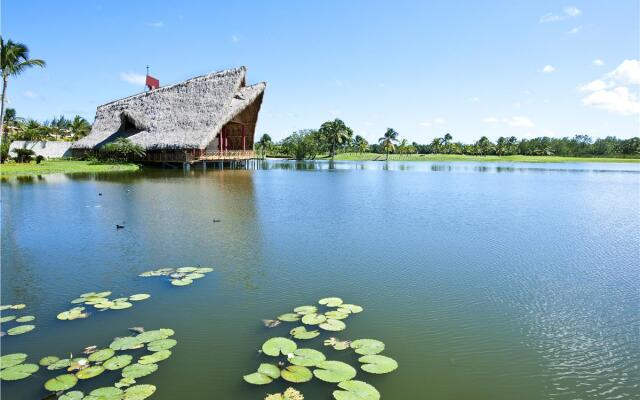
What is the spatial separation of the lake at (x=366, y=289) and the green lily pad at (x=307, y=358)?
276mm

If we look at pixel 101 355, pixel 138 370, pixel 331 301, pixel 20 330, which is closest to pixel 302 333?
pixel 331 301

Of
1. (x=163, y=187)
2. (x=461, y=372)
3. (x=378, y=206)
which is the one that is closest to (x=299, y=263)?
(x=461, y=372)

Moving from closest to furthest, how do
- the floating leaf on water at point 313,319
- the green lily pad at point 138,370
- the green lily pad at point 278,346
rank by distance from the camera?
the green lily pad at point 138,370
the green lily pad at point 278,346
the floating leaf on water at point 313,319

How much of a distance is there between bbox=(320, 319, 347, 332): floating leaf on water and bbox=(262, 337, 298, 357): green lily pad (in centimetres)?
78

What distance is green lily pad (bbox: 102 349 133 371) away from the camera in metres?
5.49

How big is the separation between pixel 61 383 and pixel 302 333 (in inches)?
128

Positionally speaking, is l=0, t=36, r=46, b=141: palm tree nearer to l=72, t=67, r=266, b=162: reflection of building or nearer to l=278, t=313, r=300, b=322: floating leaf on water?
l=72, t=67, r=266, b=162: reflection of building

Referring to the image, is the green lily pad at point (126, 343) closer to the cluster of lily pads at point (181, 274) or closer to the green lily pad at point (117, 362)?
the green lily pad at point (117, 362)

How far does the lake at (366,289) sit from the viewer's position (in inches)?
220

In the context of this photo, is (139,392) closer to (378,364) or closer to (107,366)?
(107,366)

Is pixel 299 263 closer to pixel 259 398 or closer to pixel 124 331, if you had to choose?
pixel 124 331

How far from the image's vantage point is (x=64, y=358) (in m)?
5.90

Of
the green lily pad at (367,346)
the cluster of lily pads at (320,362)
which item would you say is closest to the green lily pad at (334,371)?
the cluster of lily pads at (320,362)

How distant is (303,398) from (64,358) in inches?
142
